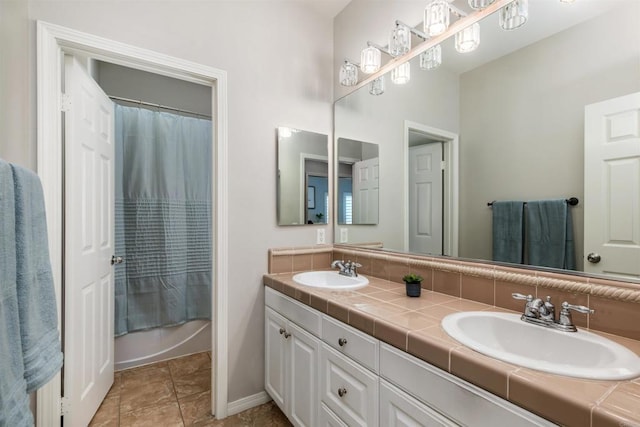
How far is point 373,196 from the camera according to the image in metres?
2.03

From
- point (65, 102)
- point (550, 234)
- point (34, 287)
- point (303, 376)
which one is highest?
point (65, 102)

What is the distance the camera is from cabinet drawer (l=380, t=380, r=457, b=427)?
86 cm

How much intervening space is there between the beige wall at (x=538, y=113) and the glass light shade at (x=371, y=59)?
1.96ft

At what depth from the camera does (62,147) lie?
4.97 ft

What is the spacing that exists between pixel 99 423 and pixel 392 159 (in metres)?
2.32

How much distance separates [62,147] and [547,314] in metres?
2.23

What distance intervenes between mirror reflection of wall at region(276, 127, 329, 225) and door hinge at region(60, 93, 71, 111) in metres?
1.09

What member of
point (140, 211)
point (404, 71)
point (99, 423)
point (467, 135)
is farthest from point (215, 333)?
point (404, 71)

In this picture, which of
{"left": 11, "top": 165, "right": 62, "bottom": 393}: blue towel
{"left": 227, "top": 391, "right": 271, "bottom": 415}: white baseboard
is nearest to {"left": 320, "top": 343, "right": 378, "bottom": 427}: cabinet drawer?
{"left": 227, "top": 391, "right": 271, "bottom": 415}: white baseboard

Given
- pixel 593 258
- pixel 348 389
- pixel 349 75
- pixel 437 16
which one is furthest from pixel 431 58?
pixel 348 389

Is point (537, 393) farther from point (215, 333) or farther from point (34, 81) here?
point (34, 81)

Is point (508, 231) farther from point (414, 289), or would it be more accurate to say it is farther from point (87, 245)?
point (87, 245)

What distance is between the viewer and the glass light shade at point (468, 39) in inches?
53.2

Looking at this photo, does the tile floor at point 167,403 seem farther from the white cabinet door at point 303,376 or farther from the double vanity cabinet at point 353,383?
the white cabinet door at point 303,376
